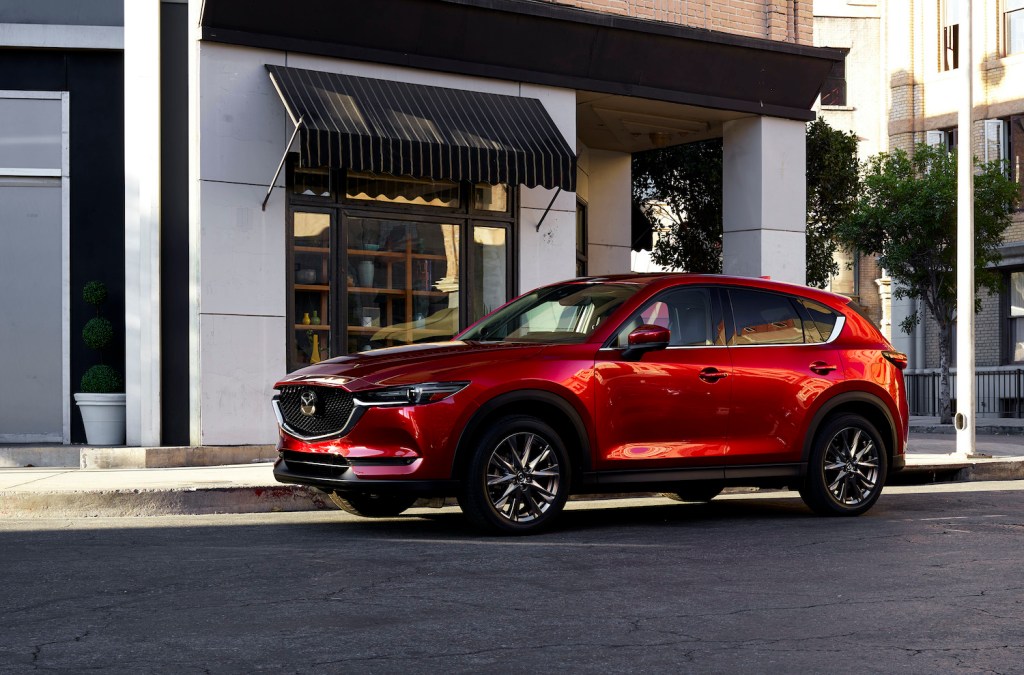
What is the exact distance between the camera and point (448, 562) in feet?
24.4

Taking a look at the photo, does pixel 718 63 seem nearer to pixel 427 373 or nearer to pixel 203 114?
pixel 203 114

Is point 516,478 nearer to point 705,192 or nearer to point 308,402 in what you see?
point 308,402

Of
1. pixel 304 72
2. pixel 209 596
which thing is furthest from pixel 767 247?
pixel 209 596

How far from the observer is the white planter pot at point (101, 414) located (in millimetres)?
13984

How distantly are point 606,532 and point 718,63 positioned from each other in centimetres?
968

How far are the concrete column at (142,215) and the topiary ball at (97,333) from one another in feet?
2.08

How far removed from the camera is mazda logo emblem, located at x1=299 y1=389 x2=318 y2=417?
336 inches

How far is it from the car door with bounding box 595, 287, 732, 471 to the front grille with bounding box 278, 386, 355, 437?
5.69 ft

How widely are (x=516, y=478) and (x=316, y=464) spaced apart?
134 cm

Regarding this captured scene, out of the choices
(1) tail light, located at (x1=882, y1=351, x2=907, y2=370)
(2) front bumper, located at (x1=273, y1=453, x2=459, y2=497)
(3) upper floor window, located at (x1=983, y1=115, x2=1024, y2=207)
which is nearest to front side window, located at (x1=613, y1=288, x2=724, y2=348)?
(1) tail light, located at (x1=882, y1=351, x2=907, y2=370)

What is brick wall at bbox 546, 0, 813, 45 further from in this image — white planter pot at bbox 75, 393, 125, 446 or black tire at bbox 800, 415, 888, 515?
black tire at bbox 800, 415, 888, 515

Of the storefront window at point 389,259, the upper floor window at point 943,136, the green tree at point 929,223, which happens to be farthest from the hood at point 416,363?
the upper floor window at point 943,136

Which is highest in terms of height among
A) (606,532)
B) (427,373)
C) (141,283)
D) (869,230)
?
(869,230)

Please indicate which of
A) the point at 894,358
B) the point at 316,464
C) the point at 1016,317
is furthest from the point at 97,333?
the point at 1016,317
